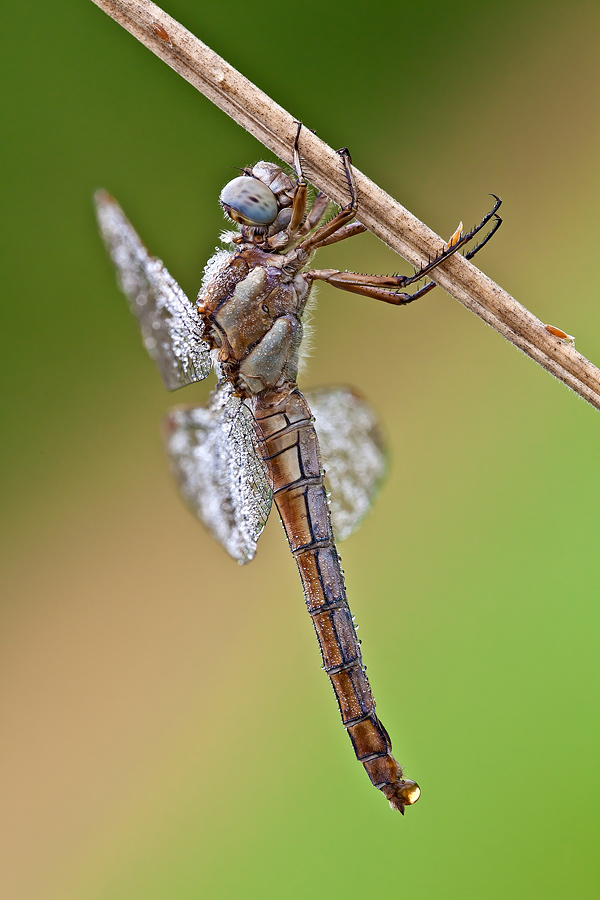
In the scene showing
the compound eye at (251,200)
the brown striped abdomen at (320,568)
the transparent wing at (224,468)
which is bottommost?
the brown striped abdomen at (320,568)

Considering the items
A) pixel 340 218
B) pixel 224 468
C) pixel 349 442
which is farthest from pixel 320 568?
pixel 340 218

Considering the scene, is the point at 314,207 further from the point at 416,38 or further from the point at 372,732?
the point at 416,38

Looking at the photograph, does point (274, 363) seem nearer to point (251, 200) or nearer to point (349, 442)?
point (251, 200)

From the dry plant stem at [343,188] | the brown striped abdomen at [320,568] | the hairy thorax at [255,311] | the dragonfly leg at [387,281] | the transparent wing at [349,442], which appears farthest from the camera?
the transparent wing at [349,442]

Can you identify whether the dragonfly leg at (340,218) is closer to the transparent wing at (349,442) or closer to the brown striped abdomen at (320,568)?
the brown striped abdomen at (320,568)

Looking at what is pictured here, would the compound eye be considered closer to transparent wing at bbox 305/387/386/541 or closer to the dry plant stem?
the dry plant stem

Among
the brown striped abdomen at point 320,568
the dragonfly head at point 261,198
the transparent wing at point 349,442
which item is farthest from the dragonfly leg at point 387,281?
the transparent wing at point 349,442

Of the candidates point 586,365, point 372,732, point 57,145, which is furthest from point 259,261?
point 57,145
